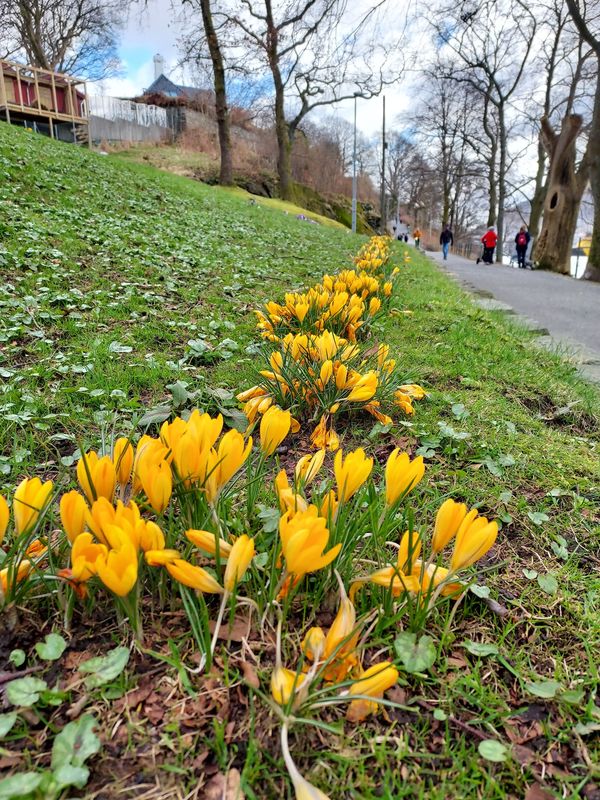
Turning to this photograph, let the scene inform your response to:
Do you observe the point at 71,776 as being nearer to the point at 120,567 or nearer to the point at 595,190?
the point at 120,567

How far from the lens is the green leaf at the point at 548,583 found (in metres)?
1.26

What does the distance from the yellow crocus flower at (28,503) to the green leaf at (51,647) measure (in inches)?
8.3

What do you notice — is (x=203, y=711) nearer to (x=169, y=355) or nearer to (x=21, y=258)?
(x=169, y=355)

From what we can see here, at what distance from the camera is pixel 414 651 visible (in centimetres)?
100

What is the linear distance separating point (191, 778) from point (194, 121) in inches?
1356

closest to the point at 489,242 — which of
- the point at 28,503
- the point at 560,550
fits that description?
the point at 560,550

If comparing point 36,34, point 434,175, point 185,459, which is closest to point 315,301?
point 185,459

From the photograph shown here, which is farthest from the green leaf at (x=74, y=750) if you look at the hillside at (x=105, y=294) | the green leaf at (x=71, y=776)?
the hillside at (x=105, y=294)

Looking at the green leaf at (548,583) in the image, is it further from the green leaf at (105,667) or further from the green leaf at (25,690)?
the green leaf at (25,690)

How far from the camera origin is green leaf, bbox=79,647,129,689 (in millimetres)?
874

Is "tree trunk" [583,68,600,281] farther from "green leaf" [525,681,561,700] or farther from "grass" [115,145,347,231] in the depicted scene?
"green leaf" [525,681,561,700]

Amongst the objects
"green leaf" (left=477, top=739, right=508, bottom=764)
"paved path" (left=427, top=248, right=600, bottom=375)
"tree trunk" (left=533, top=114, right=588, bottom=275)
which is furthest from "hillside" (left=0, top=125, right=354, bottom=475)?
"tree trunk" (left=533, top=114, right=588, bottom=275)

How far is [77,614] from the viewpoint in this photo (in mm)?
1037

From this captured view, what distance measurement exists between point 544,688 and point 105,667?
0.83m
